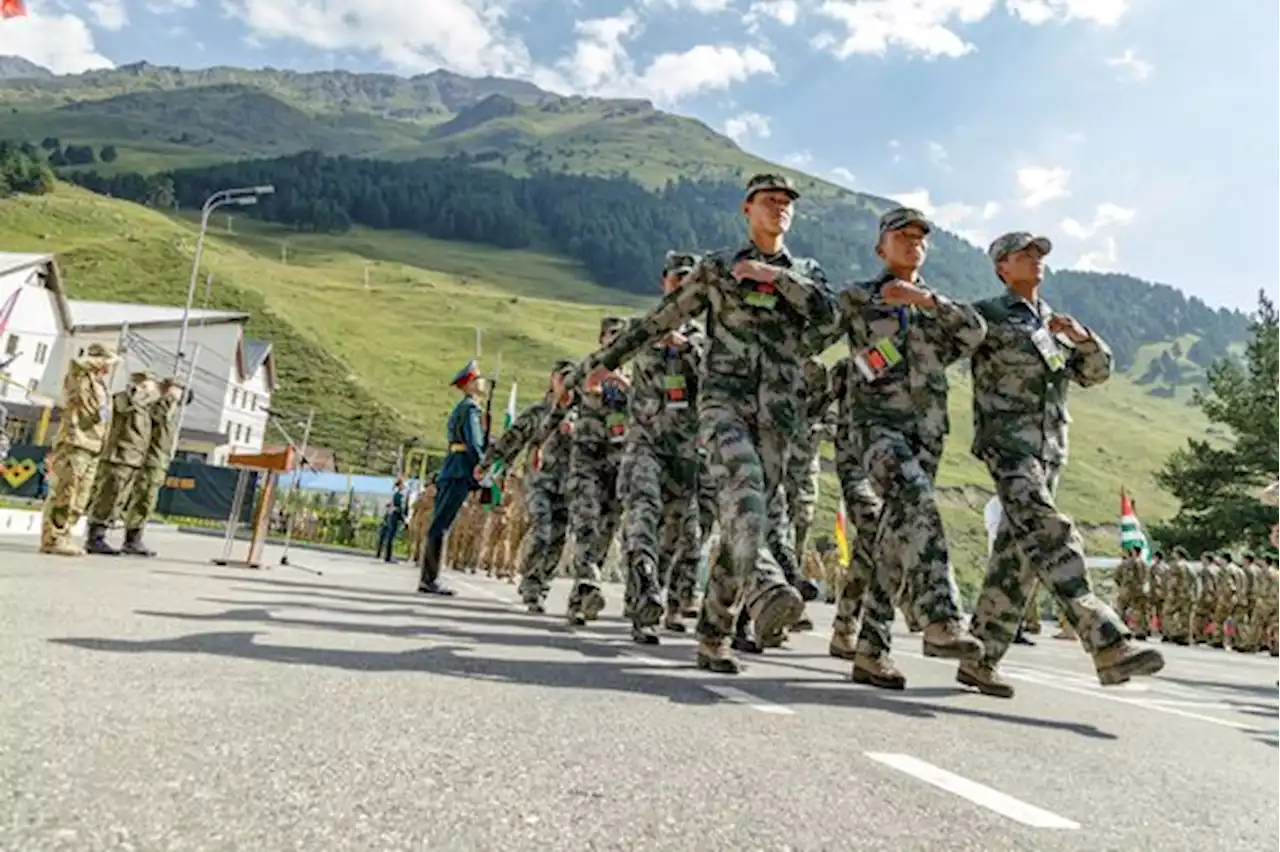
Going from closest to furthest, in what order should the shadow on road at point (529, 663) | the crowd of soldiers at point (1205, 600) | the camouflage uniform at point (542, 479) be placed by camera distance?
the shadow on road at point (529, 663) < the camouflage uniform at point (542, 479) < the crowd of soldiers at point (1205, 600)

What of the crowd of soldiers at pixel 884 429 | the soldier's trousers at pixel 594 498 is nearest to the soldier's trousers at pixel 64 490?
the soldier's trousers at pixel 594 498

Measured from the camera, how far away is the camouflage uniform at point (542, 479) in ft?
30.1

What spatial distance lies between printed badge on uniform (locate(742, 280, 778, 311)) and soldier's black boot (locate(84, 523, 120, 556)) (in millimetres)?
7833

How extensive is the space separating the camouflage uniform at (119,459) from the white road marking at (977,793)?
9265mm

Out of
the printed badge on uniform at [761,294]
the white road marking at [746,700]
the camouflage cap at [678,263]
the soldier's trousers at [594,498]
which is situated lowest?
the white road marking at [746,700]

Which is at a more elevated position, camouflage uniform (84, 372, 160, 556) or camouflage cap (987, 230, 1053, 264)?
camouflage cap (987, 230, 1053, 264)

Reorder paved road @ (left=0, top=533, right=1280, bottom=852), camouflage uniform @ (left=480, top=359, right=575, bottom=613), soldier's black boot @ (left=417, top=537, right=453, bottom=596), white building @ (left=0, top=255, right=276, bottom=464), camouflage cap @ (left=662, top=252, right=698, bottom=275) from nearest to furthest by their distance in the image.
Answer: paved road @ (left=0, top=533, right=1280, bottom=852) < camouflage cap @ (left=662, top=252, right=698, bottom=275) < camouflage uniform @ (left=480, top=359, right=575, bottom=613) < soldier's black boot @ (left=417, top=537, right=453, bottom=596) < white building @ (left=0, top=255, right=276, bottom=464)

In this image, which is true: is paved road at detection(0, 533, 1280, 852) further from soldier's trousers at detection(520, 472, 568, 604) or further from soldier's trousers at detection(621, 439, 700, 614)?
soldier's trousers at detection(520, 472, 568, 604)

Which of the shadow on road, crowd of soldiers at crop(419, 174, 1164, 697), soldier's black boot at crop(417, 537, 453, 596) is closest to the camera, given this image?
the shadow on road

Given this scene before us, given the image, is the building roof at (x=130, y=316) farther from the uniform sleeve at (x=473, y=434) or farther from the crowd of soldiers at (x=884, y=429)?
the crowd of soldiers at (x=884, y=429)

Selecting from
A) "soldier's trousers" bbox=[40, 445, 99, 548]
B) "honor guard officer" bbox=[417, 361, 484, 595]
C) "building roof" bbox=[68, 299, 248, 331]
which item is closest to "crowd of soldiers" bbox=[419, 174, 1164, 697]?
"honor guard officer" bbox=[417, 361, 484, 595]

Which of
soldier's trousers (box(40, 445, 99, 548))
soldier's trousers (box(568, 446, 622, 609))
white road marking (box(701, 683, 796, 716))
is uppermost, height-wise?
soldier's trousers (box(568, 446, 622, 609))

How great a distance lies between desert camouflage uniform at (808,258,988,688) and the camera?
5000 millimetres

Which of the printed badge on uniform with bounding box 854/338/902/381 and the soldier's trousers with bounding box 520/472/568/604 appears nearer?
the printed badge on uniform with bounding box 854/338/902/381
